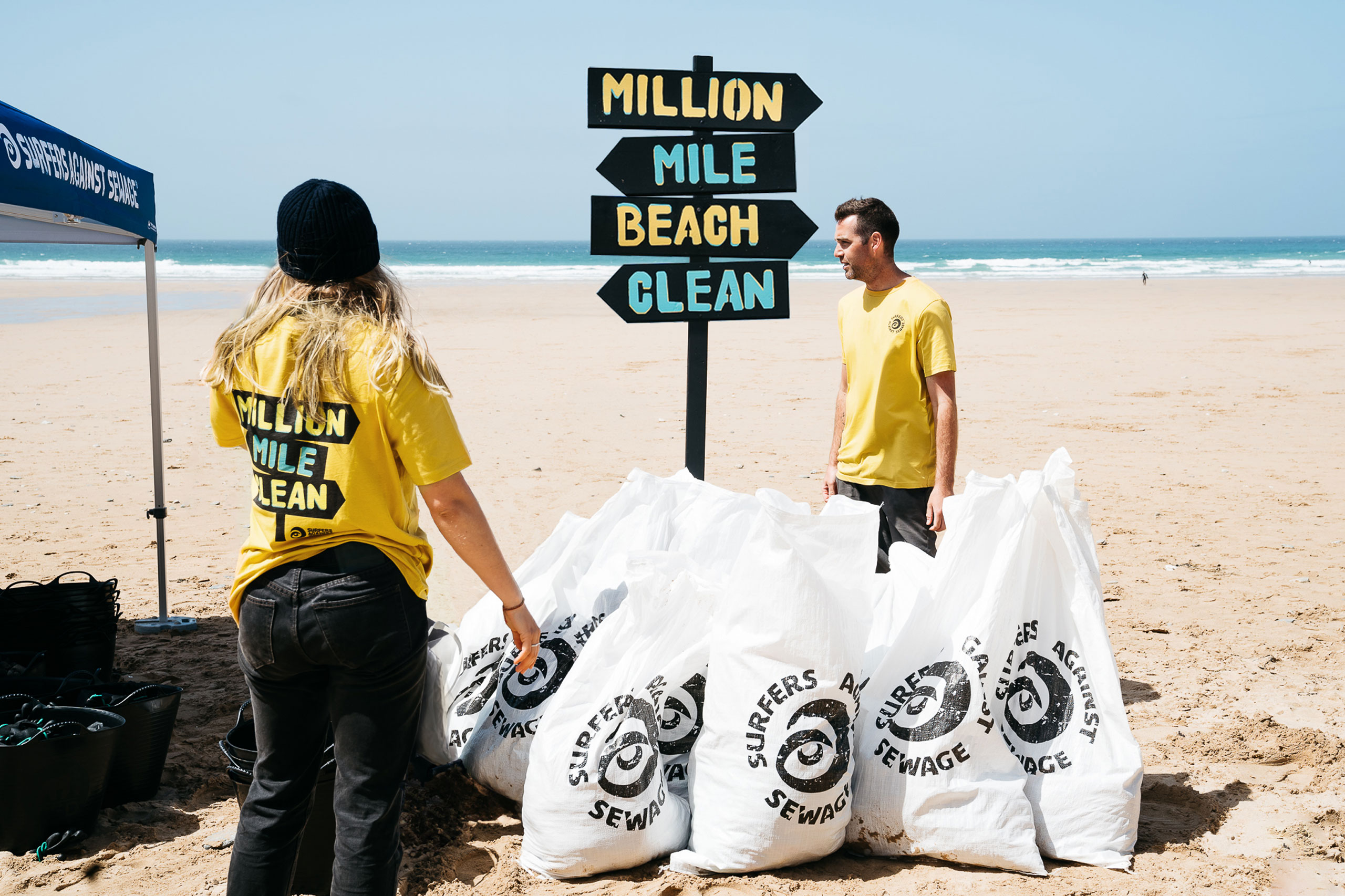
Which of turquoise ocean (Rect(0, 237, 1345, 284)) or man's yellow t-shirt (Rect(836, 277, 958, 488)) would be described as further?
A: turquoise ocean (Rect(0, 237, 1345, 284))

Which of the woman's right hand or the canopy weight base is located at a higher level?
the woman's right hand

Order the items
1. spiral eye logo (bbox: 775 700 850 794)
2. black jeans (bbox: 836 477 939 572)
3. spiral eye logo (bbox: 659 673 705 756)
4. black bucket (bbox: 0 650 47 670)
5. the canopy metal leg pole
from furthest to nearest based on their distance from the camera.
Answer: the canopy metal leg pole, black jeans (bbox: 836 477 939 572), black bucket (bbox: 0 650 47 670), spiral eye logo (bbox: 659 673 705 756), spiral eye logo (bbox: 775 700 850 794)

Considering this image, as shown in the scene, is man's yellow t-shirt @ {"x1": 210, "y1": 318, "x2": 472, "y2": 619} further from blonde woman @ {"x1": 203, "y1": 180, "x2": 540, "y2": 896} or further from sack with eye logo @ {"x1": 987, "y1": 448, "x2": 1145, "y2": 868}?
sack with eye logo @ {"x1": 987, "y1": 448, "x2": 1145, "y2": 868}

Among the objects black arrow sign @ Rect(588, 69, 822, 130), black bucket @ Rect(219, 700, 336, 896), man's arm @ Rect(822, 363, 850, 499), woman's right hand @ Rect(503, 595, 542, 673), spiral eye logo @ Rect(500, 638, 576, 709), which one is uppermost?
black arrow sign @ Rect(588, 69, 822, 130)

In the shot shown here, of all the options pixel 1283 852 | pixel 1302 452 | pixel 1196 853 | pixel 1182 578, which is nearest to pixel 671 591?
pixel 1196 853

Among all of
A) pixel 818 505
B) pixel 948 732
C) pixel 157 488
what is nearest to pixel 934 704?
pixel 948 732

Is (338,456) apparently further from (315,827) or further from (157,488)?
(157,488)

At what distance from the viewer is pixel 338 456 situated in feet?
5.63

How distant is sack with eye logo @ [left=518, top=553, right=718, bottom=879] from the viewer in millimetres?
2254

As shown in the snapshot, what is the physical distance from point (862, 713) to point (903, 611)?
0.29 metres

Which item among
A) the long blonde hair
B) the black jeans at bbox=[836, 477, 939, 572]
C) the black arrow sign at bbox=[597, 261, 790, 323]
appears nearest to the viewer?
the long blonde hair

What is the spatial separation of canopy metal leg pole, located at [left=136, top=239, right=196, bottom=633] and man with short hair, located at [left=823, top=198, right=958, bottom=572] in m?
2.69

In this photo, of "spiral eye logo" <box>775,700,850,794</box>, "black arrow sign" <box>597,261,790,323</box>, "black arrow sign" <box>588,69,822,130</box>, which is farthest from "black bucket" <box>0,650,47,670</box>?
"black arrow sign" <box>588,69,822,130</box>

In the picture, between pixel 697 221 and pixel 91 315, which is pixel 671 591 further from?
pixel 91 315
